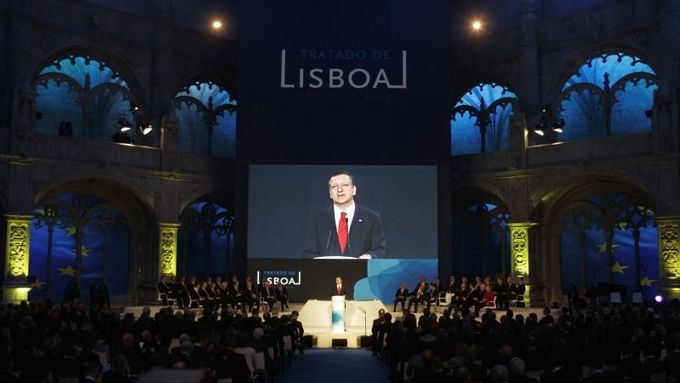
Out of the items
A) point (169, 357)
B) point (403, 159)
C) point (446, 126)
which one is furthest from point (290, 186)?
point (169, 357)

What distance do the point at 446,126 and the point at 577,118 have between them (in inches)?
224

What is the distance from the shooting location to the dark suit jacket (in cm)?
2123

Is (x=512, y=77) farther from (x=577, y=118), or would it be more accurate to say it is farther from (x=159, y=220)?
(x=159, y=220)

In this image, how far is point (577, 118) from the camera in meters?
24.8

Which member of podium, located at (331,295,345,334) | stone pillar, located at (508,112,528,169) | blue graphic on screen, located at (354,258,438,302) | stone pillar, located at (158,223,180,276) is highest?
stone pillar, located at (508,112,528,169)

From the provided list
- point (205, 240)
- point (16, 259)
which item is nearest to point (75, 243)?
point (16, 259)

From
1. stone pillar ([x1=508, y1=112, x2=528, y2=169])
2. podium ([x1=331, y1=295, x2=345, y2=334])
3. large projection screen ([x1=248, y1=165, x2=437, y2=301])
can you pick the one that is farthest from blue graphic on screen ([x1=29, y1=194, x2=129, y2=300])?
stone pillar ([x1=508, y1=112, x2=528, y2=169])

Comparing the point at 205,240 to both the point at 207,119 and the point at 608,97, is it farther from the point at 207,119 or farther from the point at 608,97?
the point at 608,97

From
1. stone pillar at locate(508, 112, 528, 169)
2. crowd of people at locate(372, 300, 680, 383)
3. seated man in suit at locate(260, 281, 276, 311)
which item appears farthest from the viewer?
stone pillar at locate(508, 112, 528, 169)

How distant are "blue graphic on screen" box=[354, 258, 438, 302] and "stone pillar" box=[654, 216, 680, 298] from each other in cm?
656

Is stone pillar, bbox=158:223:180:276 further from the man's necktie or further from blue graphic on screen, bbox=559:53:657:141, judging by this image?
blue graphic on screen, bbox=559:53:657:141

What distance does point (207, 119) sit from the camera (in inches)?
1025

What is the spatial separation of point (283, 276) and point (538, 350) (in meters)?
13.8

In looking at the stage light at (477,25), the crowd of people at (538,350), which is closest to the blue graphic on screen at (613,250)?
the stage light at (477,25)
